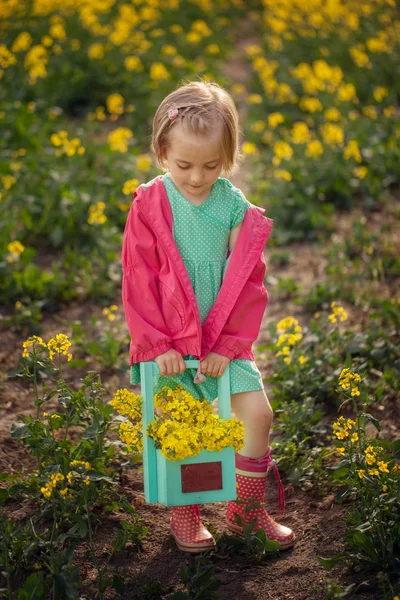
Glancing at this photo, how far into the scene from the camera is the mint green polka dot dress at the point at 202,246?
9.11 ft

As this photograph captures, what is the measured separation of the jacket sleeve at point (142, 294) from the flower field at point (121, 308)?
0.22m

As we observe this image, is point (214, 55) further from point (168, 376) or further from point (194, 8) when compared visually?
point (168, 376)

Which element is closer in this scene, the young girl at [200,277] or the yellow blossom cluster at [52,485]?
the yellow blossom cluster at [52,485]

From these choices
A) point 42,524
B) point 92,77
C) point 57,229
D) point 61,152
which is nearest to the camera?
point 42,524

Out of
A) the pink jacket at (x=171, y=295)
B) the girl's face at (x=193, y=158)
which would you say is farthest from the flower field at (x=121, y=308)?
the girl's face at (x=193, y=158)

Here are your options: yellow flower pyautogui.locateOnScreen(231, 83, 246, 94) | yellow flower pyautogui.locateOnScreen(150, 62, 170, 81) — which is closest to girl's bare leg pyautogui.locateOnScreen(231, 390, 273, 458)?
yellow flower pyautogui.locateOnScreen(150, 62, 170, 81)

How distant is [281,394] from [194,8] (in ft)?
27.9

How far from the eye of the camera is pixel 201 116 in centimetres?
259

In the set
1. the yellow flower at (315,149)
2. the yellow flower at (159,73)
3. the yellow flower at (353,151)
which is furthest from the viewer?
the yellow flower at (159,73)

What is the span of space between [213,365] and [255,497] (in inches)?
20.3

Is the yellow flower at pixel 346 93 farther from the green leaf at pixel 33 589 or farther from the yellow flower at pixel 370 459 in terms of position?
the green leaf at pixel 33 589

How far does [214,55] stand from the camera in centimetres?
923

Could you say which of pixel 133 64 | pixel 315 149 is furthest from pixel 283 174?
pixel 133 64

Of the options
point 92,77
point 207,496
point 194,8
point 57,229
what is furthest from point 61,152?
point 194,8
